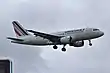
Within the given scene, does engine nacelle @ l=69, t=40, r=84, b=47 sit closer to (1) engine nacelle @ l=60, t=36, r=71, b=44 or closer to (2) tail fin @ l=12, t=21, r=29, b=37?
(1) engine nacelle @ l=60, t=36, r=71, b=44

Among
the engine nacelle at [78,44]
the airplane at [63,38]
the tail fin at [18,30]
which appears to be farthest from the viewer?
the tail fin at [18,30]

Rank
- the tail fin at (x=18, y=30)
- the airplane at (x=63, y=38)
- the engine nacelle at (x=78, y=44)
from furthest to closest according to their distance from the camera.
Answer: the tail fin at (x=18, y=30), the engine nacelle at (x=78, y=44), the airplane at (x=63, y=38)

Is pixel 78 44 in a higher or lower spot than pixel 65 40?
lower

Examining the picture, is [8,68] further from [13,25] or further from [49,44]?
[49,44]

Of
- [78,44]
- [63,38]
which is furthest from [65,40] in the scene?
[78,44]

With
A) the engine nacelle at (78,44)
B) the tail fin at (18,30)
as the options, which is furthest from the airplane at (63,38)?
the tail fin at (18,30)

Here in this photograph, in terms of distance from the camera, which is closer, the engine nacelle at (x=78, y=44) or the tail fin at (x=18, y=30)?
the engine nacelle at (x=78, y=44)

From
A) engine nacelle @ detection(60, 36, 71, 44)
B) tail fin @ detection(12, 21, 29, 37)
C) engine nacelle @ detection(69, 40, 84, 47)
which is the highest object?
tail fin @ detection(12, 21, 29, 37)

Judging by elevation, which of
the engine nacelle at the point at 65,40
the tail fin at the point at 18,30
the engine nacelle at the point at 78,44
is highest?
the tail fin at the point at 18,30

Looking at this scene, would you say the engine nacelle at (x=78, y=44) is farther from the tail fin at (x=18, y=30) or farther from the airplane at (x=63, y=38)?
the tail fin at (x=18, y=30)

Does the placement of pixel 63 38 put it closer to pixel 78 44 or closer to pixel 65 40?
pixel 65 40

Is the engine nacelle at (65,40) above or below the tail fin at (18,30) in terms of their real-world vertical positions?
below

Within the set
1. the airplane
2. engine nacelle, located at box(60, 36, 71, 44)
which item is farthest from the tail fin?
engine nacelle, located at box(60, 36, 71, 44)

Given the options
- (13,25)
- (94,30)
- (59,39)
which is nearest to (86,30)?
(94,30)
